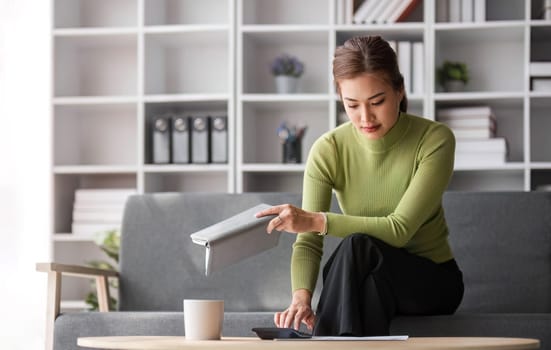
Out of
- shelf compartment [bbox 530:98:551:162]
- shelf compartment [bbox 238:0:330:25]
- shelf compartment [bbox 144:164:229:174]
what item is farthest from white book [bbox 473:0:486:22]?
shelf compartment [bbox 144:164:229:174]

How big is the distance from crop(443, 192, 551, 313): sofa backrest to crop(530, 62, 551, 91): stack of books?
3.62ft

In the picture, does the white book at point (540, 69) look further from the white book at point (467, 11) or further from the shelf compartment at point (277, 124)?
the shelf compartment at point (277, 124)

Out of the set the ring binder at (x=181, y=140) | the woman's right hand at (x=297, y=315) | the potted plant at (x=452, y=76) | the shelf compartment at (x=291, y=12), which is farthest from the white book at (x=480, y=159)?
the woman's right hand at (x=297, y=315)

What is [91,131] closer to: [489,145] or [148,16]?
[148,16]

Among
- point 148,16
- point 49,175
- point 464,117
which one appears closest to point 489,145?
point 464,117

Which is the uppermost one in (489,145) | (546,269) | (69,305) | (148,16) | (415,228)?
(148,16)

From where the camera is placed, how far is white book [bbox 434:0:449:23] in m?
4.14

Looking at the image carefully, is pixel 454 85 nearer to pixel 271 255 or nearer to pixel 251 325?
pixel 271 255

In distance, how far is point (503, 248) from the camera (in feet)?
9.91

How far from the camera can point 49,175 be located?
13.7 ft

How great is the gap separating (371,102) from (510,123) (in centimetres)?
218

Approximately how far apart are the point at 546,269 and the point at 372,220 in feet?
3.35

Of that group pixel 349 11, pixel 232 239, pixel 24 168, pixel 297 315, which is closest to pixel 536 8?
pixel 349 11

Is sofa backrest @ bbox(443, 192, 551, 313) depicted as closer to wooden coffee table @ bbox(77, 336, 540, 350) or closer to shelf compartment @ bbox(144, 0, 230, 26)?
wooden coffee table @ bbox(77, 336, 540, 350)
